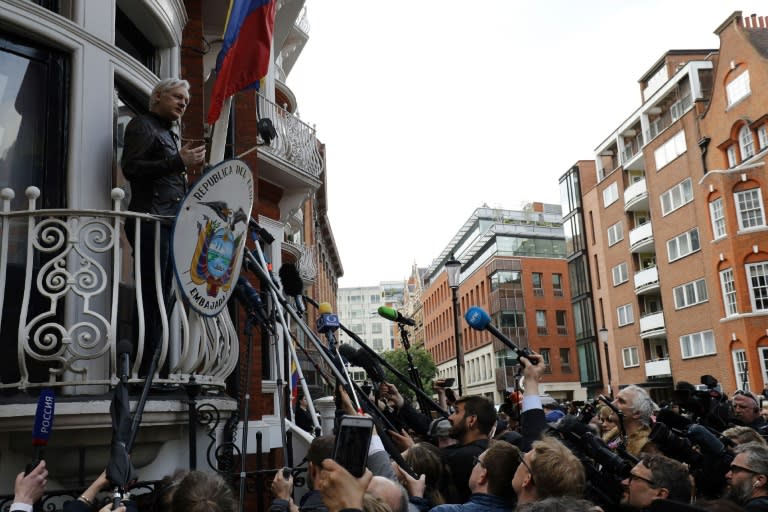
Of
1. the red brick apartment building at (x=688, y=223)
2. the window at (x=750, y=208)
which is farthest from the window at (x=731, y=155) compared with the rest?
the window at (x=750, y=208)

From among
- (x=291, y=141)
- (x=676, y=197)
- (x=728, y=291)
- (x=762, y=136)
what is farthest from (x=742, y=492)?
(x=676, y=197)

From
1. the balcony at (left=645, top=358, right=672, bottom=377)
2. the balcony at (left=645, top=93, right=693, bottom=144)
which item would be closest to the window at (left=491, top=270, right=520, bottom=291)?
the balcony at (left=645, top=358, right=672, bottom=377)

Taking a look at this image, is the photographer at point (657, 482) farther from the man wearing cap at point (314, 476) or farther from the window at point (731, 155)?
the window at point (731, 155)

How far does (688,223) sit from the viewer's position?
35.8m

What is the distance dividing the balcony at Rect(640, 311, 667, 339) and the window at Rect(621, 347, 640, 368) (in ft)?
6.00

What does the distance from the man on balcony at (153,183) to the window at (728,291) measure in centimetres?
3200

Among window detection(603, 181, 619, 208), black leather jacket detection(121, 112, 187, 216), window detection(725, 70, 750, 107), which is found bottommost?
black leather jacket detection(121, 112, 187, 216)

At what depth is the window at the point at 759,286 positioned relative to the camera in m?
30.4

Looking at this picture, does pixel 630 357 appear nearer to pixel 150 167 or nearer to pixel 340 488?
pixel 150 167

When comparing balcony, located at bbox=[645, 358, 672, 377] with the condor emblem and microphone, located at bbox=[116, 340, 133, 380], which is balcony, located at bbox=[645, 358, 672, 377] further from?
microphone, located at bbox=[116, 340, 133, 380]

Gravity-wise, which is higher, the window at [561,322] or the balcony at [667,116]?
the balcony at [667,116]

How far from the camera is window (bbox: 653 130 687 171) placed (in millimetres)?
36406

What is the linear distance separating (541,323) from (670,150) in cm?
2902

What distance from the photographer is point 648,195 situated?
1591 inches
